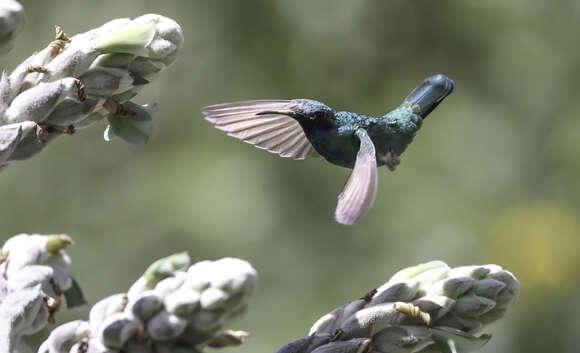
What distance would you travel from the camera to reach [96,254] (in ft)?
12.4

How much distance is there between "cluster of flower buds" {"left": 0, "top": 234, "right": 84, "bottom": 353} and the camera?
0.96 m

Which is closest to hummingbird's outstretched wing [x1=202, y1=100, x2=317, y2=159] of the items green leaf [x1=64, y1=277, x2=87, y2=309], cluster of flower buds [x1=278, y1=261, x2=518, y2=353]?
green leaf [x1=64, y1=277, x2=87, y2=309]

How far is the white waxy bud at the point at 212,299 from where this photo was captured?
0.83m

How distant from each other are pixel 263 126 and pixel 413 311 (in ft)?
2.09

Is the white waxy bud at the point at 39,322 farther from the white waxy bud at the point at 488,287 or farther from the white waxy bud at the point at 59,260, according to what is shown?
the white waxy bud at the point at 488,287

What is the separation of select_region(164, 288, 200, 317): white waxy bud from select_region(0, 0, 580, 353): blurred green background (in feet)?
8.22

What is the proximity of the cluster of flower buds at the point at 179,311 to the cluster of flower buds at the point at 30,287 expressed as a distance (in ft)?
0.37

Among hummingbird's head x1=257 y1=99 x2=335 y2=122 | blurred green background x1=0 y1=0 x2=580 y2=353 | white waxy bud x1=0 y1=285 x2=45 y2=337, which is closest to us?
white waxy bud x1=0 y1=285 x2=45 y2=337

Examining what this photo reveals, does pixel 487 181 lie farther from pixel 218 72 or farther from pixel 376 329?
pixel 376 329

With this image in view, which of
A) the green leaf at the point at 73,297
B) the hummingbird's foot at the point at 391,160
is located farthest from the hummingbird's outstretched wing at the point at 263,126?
the green leaf at the point at 73,297

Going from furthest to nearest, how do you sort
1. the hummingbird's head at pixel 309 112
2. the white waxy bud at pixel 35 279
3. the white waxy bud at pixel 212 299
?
the hummingbird's head at pixel 309 112 → the white waxy bud at pixel 35 279 → the white waxy bud at pixel 212 299

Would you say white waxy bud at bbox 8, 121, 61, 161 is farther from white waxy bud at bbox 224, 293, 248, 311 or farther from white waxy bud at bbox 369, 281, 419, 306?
white waxy bud at bbox 369, 281, 419, 306

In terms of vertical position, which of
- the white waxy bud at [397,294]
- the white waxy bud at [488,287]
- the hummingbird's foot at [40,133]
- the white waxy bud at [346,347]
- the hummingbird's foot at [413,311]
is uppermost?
the hummingbird's foot at [40,133]

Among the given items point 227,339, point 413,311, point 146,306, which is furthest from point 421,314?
point 146,306
